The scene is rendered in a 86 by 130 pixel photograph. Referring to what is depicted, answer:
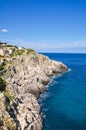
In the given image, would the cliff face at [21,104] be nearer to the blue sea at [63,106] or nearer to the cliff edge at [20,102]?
the cliff edge at [20,102]

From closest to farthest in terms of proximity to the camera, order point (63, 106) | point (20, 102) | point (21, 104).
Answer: point (21, 104)
point (20, 102)
point (63, 106)

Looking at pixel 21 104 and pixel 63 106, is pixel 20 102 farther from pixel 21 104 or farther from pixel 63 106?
pixel 63 106

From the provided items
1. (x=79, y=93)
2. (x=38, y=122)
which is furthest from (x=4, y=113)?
(x=79, y=93)

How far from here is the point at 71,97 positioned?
286 ft

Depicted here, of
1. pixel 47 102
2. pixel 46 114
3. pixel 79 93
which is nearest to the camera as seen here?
pixel 46 114

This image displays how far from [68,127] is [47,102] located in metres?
22.1

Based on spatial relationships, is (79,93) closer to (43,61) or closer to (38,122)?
(38,122)

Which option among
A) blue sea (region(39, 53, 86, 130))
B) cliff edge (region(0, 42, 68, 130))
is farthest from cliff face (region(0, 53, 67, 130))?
blue sea (region(39, 53, 86, 130))

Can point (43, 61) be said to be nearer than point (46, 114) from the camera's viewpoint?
No

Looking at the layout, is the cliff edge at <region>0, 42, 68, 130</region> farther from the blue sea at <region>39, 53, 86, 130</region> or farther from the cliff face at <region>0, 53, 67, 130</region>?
the blue sea at <region>39, 53, 86, 130</region>

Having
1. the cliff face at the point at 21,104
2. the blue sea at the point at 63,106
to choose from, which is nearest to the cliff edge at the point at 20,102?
the cliff face at the point at 21,104

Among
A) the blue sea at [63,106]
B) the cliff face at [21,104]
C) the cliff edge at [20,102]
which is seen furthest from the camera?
the blue sea at [63,106]

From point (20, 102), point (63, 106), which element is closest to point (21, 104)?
point (20, 102)

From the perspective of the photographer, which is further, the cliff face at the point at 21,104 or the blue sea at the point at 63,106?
the blue sea at the point at 63,106
